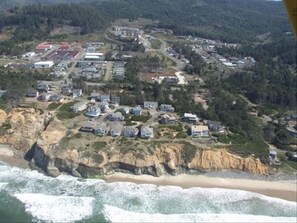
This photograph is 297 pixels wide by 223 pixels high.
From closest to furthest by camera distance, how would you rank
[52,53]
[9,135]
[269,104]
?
[9,135]
[269,104]
[52,53]

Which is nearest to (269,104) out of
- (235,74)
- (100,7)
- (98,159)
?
(235,74)

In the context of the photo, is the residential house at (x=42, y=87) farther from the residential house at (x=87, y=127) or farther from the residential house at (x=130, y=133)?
the residential house at (x=130, y=133)

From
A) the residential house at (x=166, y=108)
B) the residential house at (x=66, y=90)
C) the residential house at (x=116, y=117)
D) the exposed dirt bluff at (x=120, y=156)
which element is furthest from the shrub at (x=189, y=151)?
the residential house at (x=66, y=90)

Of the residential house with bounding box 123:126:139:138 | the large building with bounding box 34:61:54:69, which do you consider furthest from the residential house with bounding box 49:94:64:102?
the large building with bounding box 34:61:54:69

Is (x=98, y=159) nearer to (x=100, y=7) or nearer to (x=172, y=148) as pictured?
(x=172, y=148)

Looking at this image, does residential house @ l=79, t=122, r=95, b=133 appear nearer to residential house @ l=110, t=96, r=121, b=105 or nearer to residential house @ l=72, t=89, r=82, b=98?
residential house @ l=110, t=96, r=121, b=105

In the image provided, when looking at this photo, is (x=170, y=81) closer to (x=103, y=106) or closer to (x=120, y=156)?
(x=103, y=106)
